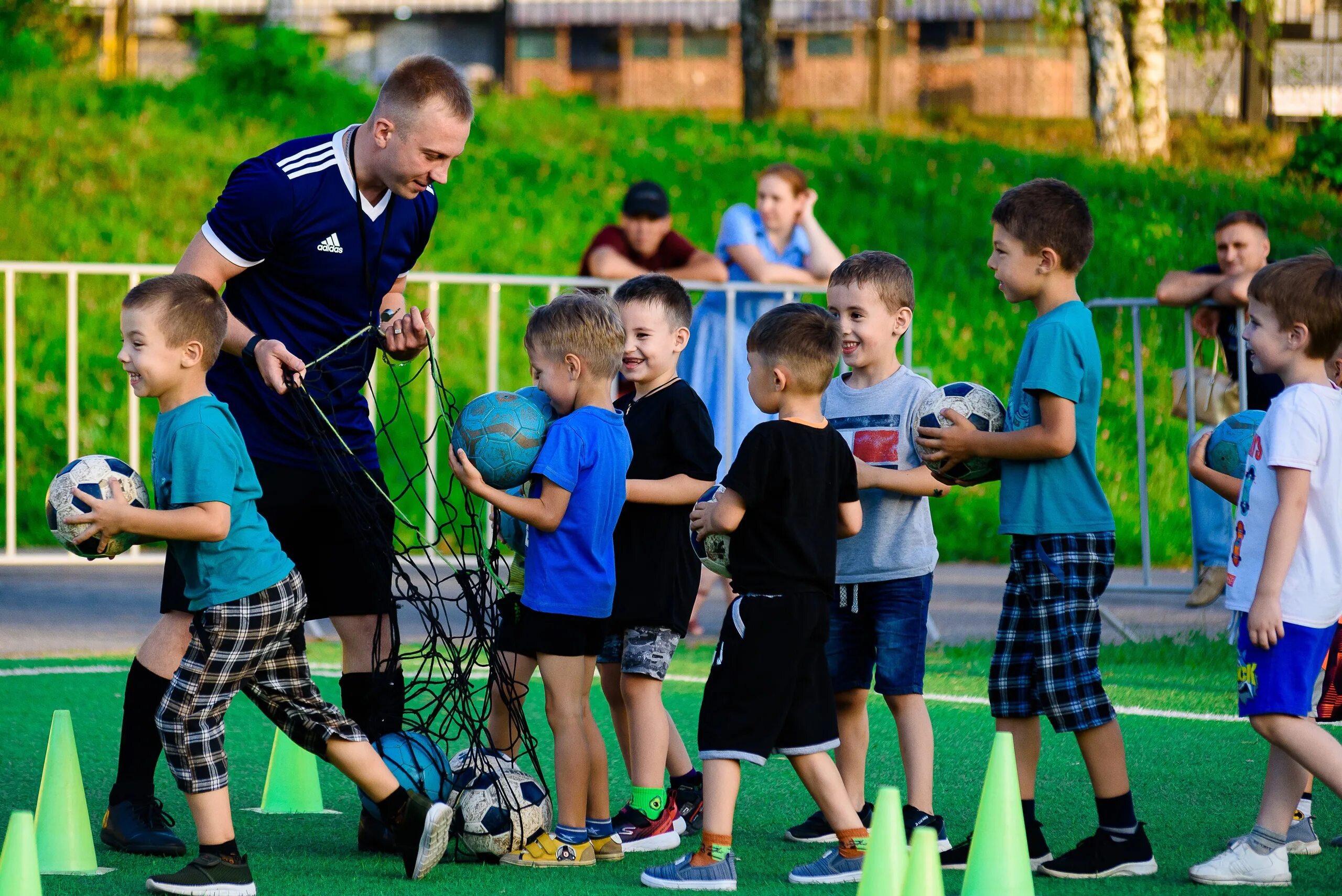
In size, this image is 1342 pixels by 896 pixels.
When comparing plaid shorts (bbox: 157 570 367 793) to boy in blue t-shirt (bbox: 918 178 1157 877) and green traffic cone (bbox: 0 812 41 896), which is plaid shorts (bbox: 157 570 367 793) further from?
boy in blue t-shirt (bbox: 918 178 1157 877)

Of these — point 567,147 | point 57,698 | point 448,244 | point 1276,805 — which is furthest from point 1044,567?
point 567,147

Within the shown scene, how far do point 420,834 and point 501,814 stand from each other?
1.07 feet

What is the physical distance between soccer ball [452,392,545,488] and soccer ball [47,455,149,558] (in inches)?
35.7

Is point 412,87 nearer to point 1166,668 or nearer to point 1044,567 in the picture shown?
point 1044,567

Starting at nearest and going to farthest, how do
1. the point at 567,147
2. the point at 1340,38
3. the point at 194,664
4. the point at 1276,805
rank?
the point at 194,664
the point at 1276,805
the point at 567,147
the point at 1340,38

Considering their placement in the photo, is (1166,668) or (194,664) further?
(1166,668)

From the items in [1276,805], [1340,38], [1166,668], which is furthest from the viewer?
[1340,38]

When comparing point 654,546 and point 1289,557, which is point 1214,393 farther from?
point 654,546

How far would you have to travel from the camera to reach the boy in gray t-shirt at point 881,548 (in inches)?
187

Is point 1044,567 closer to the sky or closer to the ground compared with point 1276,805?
closer to the sky

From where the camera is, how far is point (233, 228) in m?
4.52

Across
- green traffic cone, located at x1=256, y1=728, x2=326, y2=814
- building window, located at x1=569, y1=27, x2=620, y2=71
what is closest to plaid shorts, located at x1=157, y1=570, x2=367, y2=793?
green traffic cone, located at x1=256, y1=728, x2=326, y2=814

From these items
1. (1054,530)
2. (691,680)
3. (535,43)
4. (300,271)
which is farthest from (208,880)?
(535,43)

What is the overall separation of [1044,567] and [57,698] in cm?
435
